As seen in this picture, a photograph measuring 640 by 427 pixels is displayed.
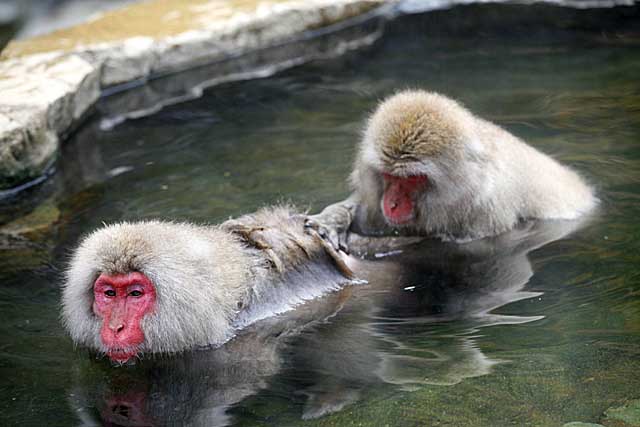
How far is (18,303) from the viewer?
5.59 m

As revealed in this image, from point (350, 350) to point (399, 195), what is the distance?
1445 mm

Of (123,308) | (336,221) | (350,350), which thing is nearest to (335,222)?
(336,221)

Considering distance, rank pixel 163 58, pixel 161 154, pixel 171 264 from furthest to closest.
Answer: pixel 163 58, pixel 161 154, pixel 171 264

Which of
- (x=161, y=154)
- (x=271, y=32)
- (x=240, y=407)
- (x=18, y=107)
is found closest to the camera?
(x=240, y=407)

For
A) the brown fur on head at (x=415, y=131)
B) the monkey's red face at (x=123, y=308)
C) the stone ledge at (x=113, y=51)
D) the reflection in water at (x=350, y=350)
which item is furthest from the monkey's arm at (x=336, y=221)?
the stone ledge at (x=113, y=51)

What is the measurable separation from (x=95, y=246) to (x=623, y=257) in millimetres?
2879

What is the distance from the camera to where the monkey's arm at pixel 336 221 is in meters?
5.85

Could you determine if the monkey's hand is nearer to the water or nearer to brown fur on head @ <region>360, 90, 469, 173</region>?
the water

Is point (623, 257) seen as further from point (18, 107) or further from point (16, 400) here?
point (18, 107)

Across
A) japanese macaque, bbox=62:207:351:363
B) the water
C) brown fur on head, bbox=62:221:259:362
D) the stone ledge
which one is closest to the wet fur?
the water

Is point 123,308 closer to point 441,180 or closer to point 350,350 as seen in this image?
point 350,350

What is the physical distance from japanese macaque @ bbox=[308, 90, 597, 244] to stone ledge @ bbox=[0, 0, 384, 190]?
2.29m

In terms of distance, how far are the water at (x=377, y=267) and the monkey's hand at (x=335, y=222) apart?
A: 21cm

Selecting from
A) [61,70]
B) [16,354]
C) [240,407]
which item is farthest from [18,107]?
[240,407]
